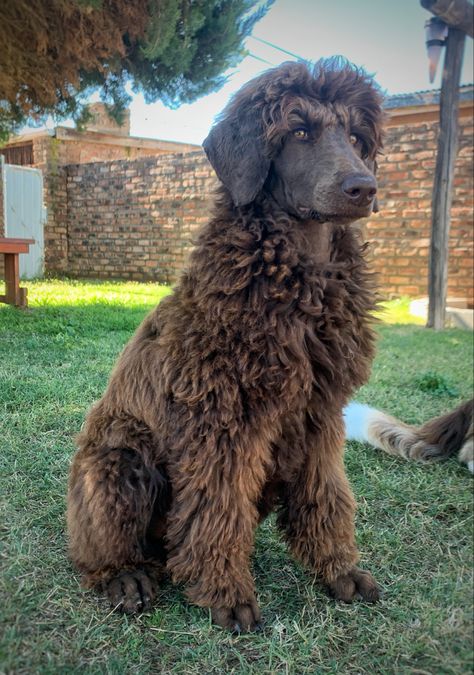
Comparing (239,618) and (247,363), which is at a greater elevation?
(247,363)

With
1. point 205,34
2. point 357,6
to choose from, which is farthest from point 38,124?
point 357,6

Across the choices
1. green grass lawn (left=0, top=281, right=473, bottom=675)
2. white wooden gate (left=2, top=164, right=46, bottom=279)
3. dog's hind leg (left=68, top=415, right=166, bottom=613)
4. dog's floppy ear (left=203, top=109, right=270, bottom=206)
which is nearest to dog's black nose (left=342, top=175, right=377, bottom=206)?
dog's floppy ear (left=203, top=109, right=270, bottom=206)

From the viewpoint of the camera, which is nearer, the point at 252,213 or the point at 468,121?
the point at 252,213

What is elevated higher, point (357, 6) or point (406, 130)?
point (406, 130)

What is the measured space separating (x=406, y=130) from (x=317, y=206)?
8702 millimetres

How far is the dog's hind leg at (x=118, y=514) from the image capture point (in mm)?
1851

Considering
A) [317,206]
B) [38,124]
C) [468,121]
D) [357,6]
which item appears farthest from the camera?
[468,121]

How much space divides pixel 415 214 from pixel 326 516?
8544mm

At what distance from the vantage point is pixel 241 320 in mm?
1767

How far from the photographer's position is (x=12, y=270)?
590 cm

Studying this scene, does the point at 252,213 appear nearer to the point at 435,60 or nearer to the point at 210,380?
the point at 210,380

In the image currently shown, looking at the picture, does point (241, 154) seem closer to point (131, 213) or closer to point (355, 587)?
point (355, 587)

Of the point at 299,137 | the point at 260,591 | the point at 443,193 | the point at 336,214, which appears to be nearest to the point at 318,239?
the point at 336,214

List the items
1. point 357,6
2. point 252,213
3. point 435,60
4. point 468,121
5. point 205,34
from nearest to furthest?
1. point 252,213
2. point 357,6
3. point 205,34
4. point 435,60
5. point 468,121
